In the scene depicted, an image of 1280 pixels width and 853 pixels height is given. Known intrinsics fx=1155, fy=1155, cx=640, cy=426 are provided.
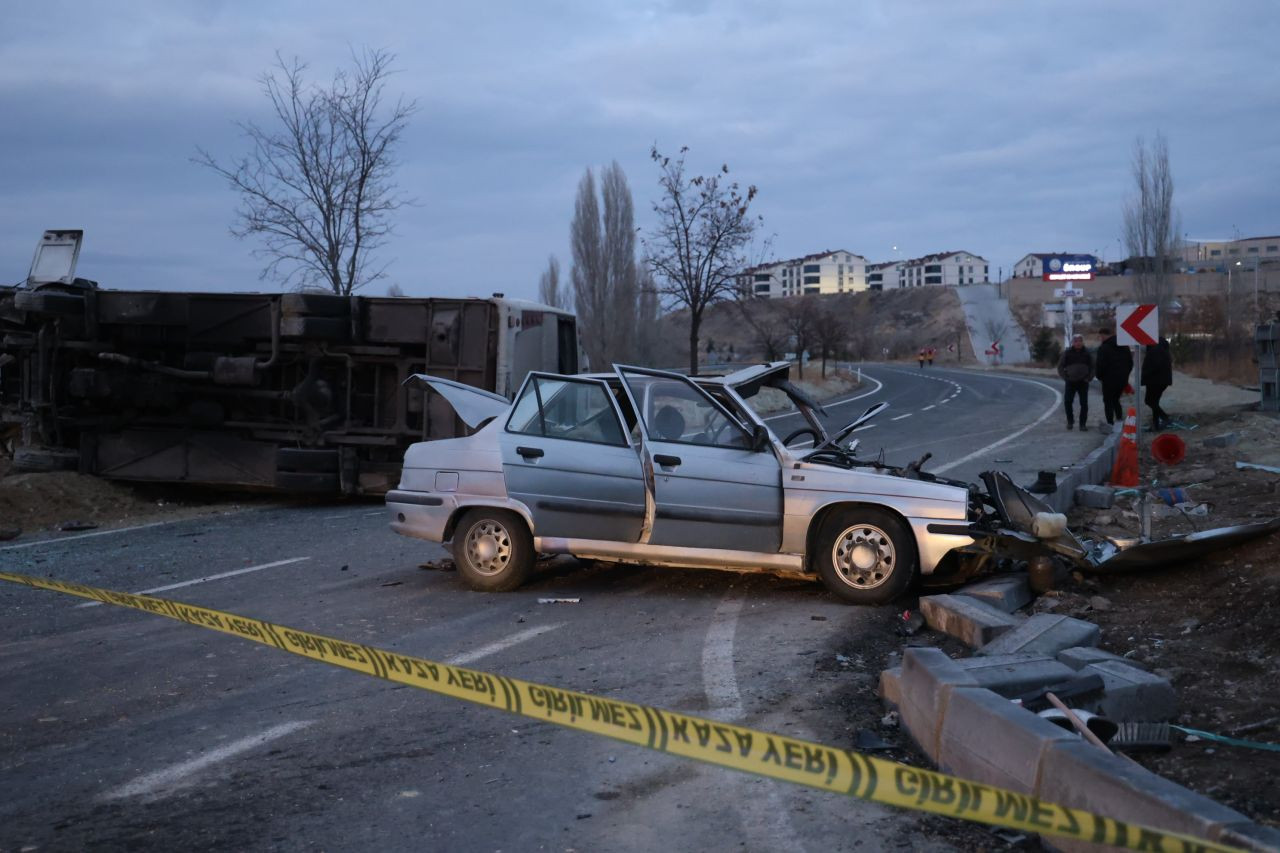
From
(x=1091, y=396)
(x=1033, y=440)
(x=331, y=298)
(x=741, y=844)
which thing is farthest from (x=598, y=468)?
(x=1091, y=396)

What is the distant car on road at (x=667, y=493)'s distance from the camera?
305 inches

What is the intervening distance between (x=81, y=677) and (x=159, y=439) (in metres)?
9.06

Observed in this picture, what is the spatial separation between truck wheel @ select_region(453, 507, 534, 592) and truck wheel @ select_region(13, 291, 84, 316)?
7.98 m

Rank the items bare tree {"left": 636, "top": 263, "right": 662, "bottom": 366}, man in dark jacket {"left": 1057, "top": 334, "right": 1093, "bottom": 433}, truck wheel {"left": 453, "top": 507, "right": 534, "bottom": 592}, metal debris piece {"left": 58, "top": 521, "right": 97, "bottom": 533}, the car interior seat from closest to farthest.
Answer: the car interior seat < truck wheel {"left": 453, "top": 507, "right": 534, "bottom": 592} < metal debris piece {"left": 58, "top": 521, "right": 97, "bottom": 533} < man in dark jacket {"left": 1057, "top": 334, "right": 1093, "bottom": 433} < bare tree {"left": 636, "top": 263, "right": 662, "bottom": 366}

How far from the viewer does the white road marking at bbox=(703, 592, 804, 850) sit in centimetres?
406

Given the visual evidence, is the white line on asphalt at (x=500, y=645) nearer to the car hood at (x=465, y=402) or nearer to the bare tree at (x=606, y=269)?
the car hood at (x=465, y=402)

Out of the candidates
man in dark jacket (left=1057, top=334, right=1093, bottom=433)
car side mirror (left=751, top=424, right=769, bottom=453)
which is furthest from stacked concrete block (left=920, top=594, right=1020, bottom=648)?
man in dark jacket (left=1057, top=334, right=1093, bottom=433)

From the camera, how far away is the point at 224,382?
1416 centimetres

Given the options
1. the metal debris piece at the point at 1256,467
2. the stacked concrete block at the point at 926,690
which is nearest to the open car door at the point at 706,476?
the stacked concrete block at the point at 926,690

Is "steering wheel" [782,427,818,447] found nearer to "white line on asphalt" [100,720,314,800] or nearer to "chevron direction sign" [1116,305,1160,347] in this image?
"white line on asphalt" [100,720,314,800]

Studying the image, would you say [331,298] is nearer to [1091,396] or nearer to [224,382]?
[224,382]

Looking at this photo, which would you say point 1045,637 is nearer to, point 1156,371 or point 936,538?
point 936,538

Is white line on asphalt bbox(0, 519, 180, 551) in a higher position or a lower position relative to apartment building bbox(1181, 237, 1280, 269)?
lower

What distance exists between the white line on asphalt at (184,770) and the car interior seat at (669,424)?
3612mm
